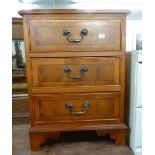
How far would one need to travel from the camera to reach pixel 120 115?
919 millimetres

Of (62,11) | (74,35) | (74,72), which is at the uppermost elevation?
(62,11)

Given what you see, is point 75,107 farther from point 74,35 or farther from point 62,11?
point 62,11

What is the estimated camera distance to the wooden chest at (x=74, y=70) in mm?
854

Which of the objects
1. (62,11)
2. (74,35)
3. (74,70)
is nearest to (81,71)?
(74,70)

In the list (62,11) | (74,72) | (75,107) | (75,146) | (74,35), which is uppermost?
(62,11)

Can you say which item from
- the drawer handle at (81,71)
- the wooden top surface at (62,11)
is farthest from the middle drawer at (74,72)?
the wooden top surface at (62,11)

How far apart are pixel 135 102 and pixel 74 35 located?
0.43 meters

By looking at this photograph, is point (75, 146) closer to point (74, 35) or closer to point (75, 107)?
point (75, 107)

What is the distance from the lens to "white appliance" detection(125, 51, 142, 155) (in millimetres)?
858

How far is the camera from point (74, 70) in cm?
88

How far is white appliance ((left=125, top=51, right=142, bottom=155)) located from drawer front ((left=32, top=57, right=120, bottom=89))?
8 cm

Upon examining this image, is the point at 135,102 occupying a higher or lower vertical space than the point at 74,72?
lower

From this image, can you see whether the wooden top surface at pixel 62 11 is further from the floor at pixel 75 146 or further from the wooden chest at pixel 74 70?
the floor at pixel 75 146

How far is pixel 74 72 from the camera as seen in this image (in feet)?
2.89
